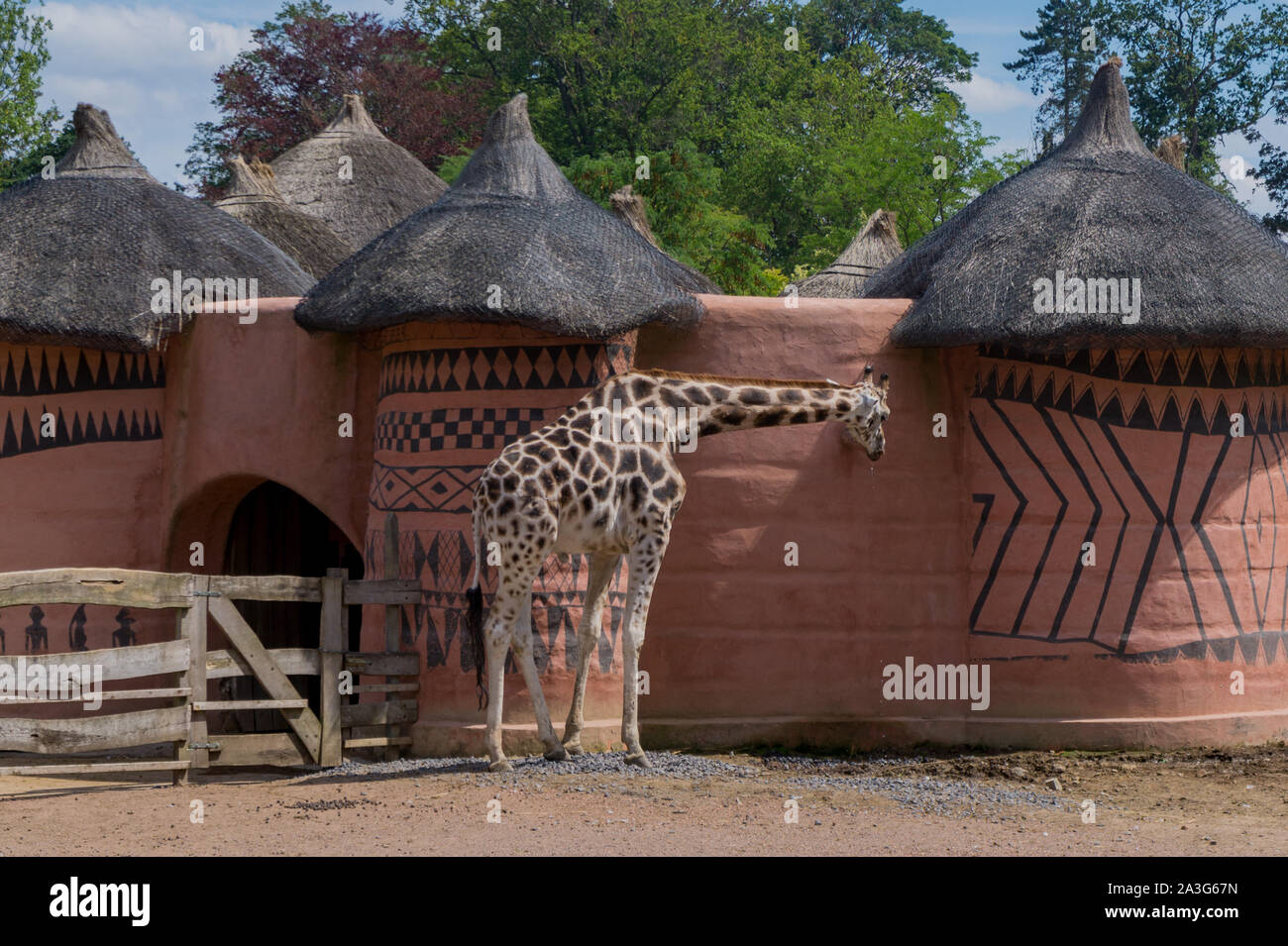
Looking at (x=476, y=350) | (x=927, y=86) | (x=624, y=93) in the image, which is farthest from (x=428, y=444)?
(x=927, y=86)

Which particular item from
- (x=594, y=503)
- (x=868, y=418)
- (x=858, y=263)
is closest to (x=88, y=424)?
(x=594, y=503)

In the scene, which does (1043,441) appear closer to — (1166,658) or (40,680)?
(1166,658)

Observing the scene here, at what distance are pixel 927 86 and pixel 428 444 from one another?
38.2 metres

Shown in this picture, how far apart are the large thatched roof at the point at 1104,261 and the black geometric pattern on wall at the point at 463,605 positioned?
310 centimetres

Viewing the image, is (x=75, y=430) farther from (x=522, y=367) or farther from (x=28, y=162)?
(x=28, y=162)

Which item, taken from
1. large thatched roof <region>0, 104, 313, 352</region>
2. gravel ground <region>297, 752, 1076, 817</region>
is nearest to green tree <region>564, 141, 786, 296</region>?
large thatched roof <region>0, 104, 313, 352</region>

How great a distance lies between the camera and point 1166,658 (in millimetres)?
11055

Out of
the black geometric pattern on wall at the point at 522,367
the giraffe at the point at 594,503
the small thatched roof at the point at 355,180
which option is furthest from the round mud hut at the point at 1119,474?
the small thatched roof at the point at 355,180

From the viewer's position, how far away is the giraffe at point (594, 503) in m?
9.50

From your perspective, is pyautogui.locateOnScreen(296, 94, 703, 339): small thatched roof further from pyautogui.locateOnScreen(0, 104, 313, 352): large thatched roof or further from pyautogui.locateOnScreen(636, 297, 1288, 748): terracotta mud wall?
pyautogui.locateOnScreen(0, 104, 313, 352): large thatched roof

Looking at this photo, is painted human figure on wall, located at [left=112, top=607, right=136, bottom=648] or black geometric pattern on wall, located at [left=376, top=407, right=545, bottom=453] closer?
black geometric pattern on wall, located at [left=376, top=407, right=545, bottom=453]

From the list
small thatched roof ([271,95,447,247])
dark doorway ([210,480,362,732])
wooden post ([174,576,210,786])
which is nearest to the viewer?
wooden post ([174,576,210,786])

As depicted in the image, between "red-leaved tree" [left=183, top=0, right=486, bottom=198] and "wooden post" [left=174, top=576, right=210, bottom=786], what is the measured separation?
22.6 metres

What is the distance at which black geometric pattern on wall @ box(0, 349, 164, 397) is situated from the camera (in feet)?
40.4
